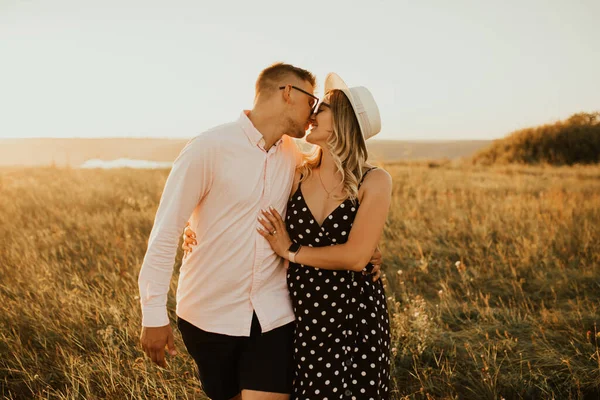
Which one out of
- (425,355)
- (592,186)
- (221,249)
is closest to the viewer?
(221,249)

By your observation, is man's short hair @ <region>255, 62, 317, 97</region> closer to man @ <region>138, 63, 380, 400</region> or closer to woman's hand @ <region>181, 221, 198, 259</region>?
man @ <region>138, 63, 380, 400</region>

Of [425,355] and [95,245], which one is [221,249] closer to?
[425,355]

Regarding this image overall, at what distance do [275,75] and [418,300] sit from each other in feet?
7.93

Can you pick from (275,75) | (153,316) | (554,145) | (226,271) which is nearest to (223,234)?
(226,271)

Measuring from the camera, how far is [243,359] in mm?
2381

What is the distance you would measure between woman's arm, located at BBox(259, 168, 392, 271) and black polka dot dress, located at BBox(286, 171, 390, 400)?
0.08m

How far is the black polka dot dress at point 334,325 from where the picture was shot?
2.31 meters

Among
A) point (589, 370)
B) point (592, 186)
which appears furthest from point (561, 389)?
point (592, 186)

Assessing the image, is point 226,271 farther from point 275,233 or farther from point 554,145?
point 554,145

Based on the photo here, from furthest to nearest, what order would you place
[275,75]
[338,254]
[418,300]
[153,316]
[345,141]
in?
[418,300] < [275,75] < [345,141] < [338,254] < [153,316]

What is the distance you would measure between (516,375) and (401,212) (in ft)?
15.7

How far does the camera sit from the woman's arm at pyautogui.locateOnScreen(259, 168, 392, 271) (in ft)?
7.65

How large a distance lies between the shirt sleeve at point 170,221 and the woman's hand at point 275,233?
1.14ft

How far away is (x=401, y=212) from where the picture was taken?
26.0 ft
